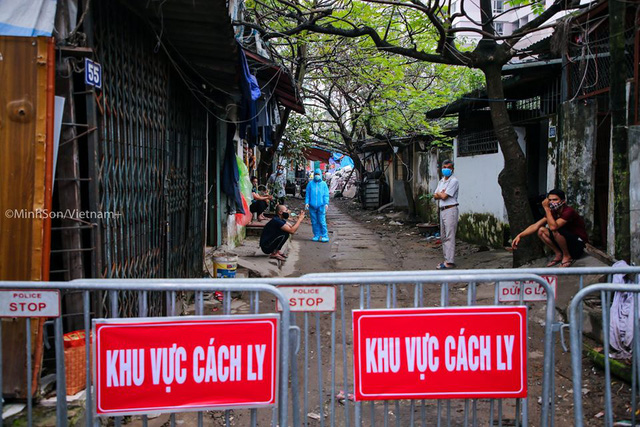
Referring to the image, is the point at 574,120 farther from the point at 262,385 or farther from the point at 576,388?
the point at 262,385

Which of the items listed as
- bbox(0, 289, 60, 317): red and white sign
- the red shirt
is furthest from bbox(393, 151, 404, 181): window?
bbox(0, 289, 60, 317): red and white sign

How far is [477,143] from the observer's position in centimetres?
1378

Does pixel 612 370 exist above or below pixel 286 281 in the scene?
below

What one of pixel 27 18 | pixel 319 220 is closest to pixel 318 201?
pixel 319 220

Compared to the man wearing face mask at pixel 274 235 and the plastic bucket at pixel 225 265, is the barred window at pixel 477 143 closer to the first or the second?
the man wearing face mask at pixel 274 235

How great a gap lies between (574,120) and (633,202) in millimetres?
2935

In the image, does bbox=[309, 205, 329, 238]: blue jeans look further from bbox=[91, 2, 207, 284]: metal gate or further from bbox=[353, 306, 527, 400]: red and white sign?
bbox=[353, 306, 527, 400]: red and white sign

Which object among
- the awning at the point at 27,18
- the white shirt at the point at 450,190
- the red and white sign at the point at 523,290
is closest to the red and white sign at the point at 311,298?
the red and white sign at the point at 523,290

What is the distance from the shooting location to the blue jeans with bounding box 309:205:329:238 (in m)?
14.7

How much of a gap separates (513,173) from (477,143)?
4701 millimetres

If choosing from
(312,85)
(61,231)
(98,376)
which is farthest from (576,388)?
(312,85)

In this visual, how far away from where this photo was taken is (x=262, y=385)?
301cm

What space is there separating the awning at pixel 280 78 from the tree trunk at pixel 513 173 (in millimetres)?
3523

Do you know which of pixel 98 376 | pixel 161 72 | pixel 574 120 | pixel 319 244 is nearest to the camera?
pixel 98 376
